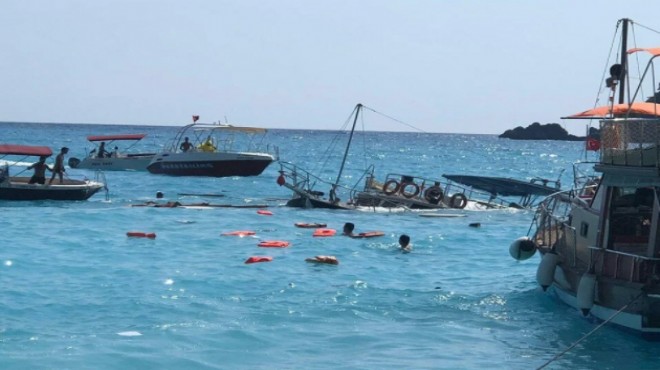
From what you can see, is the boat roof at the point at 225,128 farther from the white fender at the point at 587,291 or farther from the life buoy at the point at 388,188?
the white fender at the point at 587,291

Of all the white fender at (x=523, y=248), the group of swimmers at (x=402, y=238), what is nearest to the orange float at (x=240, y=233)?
the group of swimmers at (x=402, y=238)

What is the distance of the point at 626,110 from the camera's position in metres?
20.5

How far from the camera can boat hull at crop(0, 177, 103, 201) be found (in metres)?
40.7

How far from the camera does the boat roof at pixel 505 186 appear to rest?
45781 millimetres

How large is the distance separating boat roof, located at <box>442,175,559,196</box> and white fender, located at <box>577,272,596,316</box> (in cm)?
2660

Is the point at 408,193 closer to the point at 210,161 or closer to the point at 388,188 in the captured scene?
the point at 388,188

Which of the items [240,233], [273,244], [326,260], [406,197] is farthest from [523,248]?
[406,197]

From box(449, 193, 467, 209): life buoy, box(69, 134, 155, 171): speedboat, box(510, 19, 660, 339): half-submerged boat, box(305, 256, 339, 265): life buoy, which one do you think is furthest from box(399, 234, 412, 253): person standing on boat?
box(69, 134, 155, 171): speedboat

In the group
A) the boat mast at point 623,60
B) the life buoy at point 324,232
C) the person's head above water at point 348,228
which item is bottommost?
the life buoy at point 324,232

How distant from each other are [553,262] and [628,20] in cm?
819

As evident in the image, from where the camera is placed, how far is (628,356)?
17547 millimetres

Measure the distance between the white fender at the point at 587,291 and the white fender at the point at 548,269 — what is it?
7.77 ft

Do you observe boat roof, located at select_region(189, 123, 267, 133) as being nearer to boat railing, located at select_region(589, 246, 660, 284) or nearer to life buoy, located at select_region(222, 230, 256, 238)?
life buoy, located at select_region(222, 230, 256, 238)

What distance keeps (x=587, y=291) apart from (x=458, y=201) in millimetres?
25620
